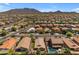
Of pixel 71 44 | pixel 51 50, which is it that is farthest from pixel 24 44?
pixel 71 44

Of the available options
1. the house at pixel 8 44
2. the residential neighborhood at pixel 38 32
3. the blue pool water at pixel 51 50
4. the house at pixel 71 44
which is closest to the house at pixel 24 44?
the residential neighborhood at pixel 38 32

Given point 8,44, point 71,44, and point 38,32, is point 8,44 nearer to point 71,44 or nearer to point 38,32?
point 38,32

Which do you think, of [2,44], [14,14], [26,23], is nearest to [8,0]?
[14,14]

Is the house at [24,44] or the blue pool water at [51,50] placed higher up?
the house at [24,44]

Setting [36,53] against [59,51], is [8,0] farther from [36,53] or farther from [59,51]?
[59,51]

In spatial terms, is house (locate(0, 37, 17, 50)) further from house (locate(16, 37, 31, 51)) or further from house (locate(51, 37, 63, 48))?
house (locate(51, 37, 63, 48))

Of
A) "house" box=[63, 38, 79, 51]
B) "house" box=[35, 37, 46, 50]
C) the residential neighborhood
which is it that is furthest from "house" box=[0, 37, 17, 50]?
"house" box=[63, 38, 79, 51]

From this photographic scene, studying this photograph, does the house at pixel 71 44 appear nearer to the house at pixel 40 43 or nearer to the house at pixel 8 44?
the house at pixel 40 43

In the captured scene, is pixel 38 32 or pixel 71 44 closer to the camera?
pixel 71 44

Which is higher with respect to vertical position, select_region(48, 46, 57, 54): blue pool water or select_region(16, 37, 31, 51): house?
select_region(16, 37, 31, 51): house

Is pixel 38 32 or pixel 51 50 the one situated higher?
pixel 38 32
